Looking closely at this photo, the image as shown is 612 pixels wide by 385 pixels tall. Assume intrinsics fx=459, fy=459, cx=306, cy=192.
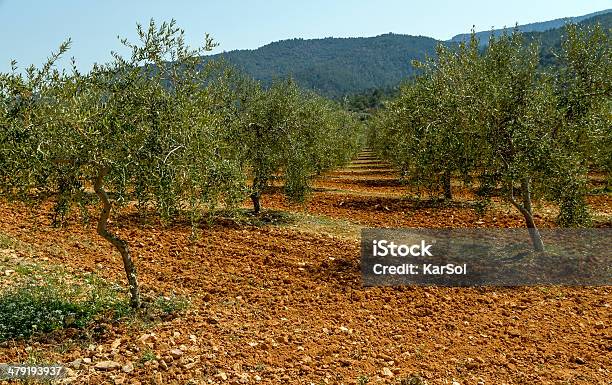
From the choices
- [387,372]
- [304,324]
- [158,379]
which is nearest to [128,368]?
[158,379]

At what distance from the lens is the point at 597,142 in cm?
1570

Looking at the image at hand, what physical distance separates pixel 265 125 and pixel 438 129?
27.3 ft

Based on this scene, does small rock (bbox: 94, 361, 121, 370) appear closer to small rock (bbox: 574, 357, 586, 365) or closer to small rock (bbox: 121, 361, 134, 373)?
small rock (bbox: 121, 361, 134, 373)

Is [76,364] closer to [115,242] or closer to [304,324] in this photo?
[115,242]

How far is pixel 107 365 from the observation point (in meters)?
7.59

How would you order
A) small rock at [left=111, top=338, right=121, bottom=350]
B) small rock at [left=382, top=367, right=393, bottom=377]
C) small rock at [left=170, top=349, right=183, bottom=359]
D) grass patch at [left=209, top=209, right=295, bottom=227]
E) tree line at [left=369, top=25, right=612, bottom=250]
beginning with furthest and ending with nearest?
grass patch at [left=209, top=209, right=295, bottom=227] < tree line at [left=369, top=25, right=612, bottom=250] < small rock at [left=111, top=338, right=121, bottom=350] < small rock at [left=170, top=349, right=183, bottom=359] < small rock at [left=382, top=367, right=393, bottom=377]

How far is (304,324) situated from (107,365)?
390cm

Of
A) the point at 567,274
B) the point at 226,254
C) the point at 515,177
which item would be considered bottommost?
the point at 567,274

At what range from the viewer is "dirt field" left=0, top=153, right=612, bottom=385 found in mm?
7789

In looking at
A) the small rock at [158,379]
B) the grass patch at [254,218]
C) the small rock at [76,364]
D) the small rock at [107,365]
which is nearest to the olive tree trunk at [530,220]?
the grass patch at [254,218]

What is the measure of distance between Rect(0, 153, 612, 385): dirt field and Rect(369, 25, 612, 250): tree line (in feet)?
10.6

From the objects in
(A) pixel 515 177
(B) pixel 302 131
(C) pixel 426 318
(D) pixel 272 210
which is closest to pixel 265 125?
(B) pixel 302 131

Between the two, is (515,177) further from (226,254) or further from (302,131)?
(302,131)

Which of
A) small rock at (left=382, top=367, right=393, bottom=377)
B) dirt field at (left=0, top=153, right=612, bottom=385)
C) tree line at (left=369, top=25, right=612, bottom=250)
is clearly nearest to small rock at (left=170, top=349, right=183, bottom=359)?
dirt field at (left=0, top=153, right=612, bottom=385)
